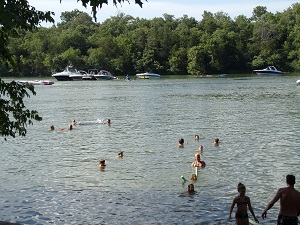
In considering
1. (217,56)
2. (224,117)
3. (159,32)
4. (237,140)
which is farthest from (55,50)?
(237,140)

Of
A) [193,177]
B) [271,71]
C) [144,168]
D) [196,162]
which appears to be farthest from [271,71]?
[193,177]

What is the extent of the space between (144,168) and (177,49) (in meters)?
145

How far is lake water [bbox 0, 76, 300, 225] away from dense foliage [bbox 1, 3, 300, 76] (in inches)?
4502

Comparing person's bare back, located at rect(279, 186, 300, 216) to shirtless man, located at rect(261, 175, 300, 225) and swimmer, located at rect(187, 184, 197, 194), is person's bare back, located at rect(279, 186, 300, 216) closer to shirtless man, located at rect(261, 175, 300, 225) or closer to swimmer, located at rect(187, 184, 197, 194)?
shirtless man, located at rect(261, 175, 300, 225)

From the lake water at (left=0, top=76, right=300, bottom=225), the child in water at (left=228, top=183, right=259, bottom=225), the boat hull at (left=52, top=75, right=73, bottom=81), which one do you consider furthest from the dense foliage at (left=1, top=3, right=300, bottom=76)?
the child in water at (left=228, top=183, right=259, bottom=225)

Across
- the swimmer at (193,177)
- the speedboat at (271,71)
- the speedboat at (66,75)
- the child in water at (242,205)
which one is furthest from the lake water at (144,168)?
the speedboat at (271,71)

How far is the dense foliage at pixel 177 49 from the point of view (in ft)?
512

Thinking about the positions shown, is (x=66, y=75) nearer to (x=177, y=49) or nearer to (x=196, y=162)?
(x=177, y=49)

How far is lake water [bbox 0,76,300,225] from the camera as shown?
1734 cm

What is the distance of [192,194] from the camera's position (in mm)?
19125

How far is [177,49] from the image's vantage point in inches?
6565

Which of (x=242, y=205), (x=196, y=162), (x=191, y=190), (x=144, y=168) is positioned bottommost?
(x=144, y=168)

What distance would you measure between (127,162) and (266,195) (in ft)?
28.2

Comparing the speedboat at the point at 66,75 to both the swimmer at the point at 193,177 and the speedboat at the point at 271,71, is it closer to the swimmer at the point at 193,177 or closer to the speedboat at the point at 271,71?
the speedboat at the point at 271,71
